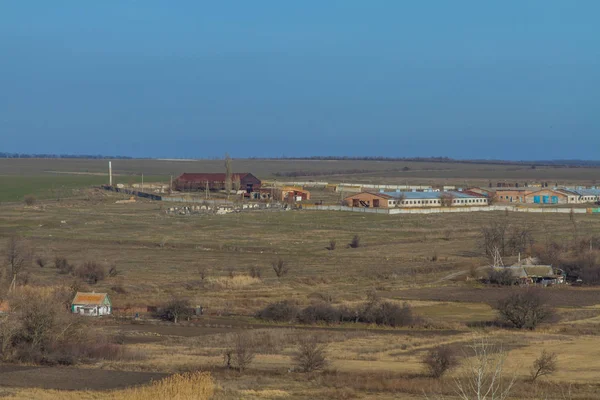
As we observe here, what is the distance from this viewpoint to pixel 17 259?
4022cm

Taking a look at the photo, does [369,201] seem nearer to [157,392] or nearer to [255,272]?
[255,272]

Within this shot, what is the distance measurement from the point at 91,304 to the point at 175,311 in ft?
9.21

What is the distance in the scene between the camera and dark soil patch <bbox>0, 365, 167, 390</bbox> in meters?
18.8

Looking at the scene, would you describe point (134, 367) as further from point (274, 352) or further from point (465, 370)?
point (465, 370)

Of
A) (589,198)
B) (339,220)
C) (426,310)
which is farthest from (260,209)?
(426,310)

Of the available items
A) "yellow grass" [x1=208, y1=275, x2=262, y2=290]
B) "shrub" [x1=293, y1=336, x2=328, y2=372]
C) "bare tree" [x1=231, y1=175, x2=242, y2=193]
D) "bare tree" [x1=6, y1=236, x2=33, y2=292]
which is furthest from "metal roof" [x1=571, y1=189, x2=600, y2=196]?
"shrub" [x1=293, y1=336, x2=328, y2=372]

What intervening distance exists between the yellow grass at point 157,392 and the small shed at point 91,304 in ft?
40.5

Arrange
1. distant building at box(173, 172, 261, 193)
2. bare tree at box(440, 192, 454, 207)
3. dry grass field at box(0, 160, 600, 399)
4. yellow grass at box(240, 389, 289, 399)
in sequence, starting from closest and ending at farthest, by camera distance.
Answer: yellow grass at box(240, 389, 289, 399)
dry grass field at box(0, 160, 600, 399)
bare tree at box(440, 192, 454, 207)
distant building at box(173, 172, 261, 193)

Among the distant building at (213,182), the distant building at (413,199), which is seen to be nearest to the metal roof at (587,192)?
the distant building at (413,199)

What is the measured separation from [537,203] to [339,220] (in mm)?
28295

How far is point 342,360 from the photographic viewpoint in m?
23.0

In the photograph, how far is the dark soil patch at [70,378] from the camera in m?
18.8

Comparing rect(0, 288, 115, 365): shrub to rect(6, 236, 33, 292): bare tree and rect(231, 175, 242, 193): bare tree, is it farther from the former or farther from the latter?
rect(231, 175, 242, 193): bare tree

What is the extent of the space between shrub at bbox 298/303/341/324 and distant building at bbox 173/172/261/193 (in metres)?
60.8
